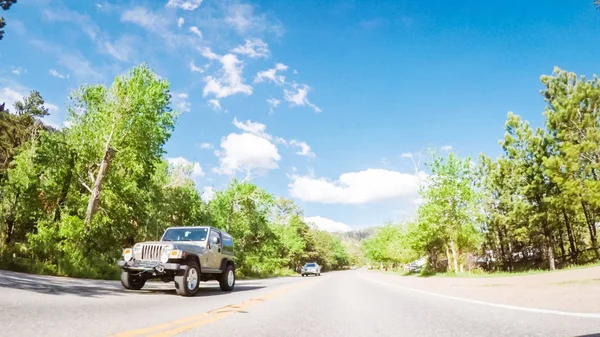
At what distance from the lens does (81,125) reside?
2241 cm

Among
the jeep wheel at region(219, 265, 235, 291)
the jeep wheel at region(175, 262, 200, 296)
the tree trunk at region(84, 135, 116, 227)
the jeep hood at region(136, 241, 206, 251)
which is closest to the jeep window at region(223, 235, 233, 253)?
the jeep wheel at region(219, 265, 235, 291)

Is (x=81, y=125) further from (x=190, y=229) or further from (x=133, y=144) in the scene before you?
(x=190, y=229)

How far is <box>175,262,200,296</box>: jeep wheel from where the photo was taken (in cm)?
952

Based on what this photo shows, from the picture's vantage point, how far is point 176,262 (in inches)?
382

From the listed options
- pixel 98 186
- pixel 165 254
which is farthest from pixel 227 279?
pixel 98 186

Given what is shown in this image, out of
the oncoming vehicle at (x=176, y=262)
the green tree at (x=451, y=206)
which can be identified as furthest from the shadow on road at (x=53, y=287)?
the green tree at (x=451, y=206)

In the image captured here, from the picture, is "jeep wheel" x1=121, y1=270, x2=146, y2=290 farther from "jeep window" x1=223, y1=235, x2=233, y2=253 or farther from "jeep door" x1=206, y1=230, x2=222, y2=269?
"jeep window" x1=223, y1=235, x2=233, y2=253

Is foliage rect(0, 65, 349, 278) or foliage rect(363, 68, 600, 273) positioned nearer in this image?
foliage rect(0, 65, 349, 278)

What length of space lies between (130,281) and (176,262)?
1802 mm

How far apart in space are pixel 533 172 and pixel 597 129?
23.2 ft

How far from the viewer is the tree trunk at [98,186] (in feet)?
64.2

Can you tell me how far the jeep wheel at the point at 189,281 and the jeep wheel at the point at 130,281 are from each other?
5.49 ft

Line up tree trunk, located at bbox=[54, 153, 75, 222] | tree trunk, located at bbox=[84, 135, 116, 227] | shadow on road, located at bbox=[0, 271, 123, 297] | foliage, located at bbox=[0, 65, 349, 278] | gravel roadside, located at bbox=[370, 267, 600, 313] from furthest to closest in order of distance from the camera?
tree trunk, located at bbox=[54, 153, 75, 222]
tree trunk, located at bbox=[84, 135, 116, 227]
foliage, located at bbox=[0, 65, 349, 278]
shadow on road, located at bbox=[0, 271, 123, 297]
gravel roadside, located at bbox=[370, 267, 600, 313]

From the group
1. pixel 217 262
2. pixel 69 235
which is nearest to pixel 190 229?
pixel 217 262
